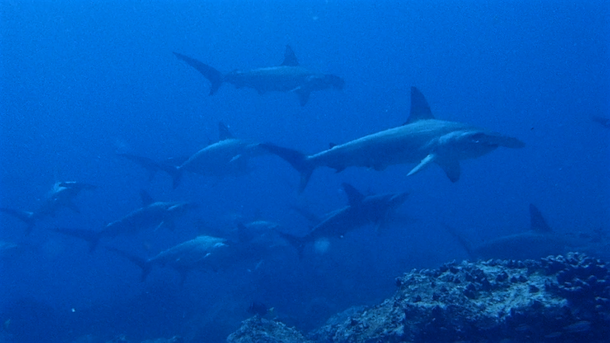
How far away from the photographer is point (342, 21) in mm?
148500

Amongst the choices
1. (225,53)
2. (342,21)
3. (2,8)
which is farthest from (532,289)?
(225,53)

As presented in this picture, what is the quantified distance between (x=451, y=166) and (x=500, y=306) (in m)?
3.50

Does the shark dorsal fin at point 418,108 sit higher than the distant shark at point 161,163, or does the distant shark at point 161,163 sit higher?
the shark dorsal fin at point 418,108

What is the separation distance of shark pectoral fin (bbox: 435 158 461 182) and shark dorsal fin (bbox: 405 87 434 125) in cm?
110

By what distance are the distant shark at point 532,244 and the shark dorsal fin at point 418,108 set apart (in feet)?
18.5

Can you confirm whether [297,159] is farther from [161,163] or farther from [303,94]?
[161,163]

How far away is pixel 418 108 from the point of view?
25.9 ft

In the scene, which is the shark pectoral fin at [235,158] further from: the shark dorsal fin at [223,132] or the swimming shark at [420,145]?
the swimming shark at [420,145]

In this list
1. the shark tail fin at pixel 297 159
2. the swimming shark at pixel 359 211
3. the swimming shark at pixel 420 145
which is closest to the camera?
the swimming shark at pixel 420 145

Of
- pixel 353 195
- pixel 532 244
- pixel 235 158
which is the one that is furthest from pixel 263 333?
pixel 235 158

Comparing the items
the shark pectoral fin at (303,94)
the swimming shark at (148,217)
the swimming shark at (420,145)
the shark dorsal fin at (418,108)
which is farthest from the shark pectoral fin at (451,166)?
the swimming shark at (148,217)

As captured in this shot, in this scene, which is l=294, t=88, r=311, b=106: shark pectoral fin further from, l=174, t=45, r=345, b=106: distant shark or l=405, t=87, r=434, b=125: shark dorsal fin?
l=405, t=87, r=434, b=125: shark dorsal fin

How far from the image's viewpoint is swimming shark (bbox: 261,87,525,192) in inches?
266

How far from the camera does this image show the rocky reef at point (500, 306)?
390 cm
